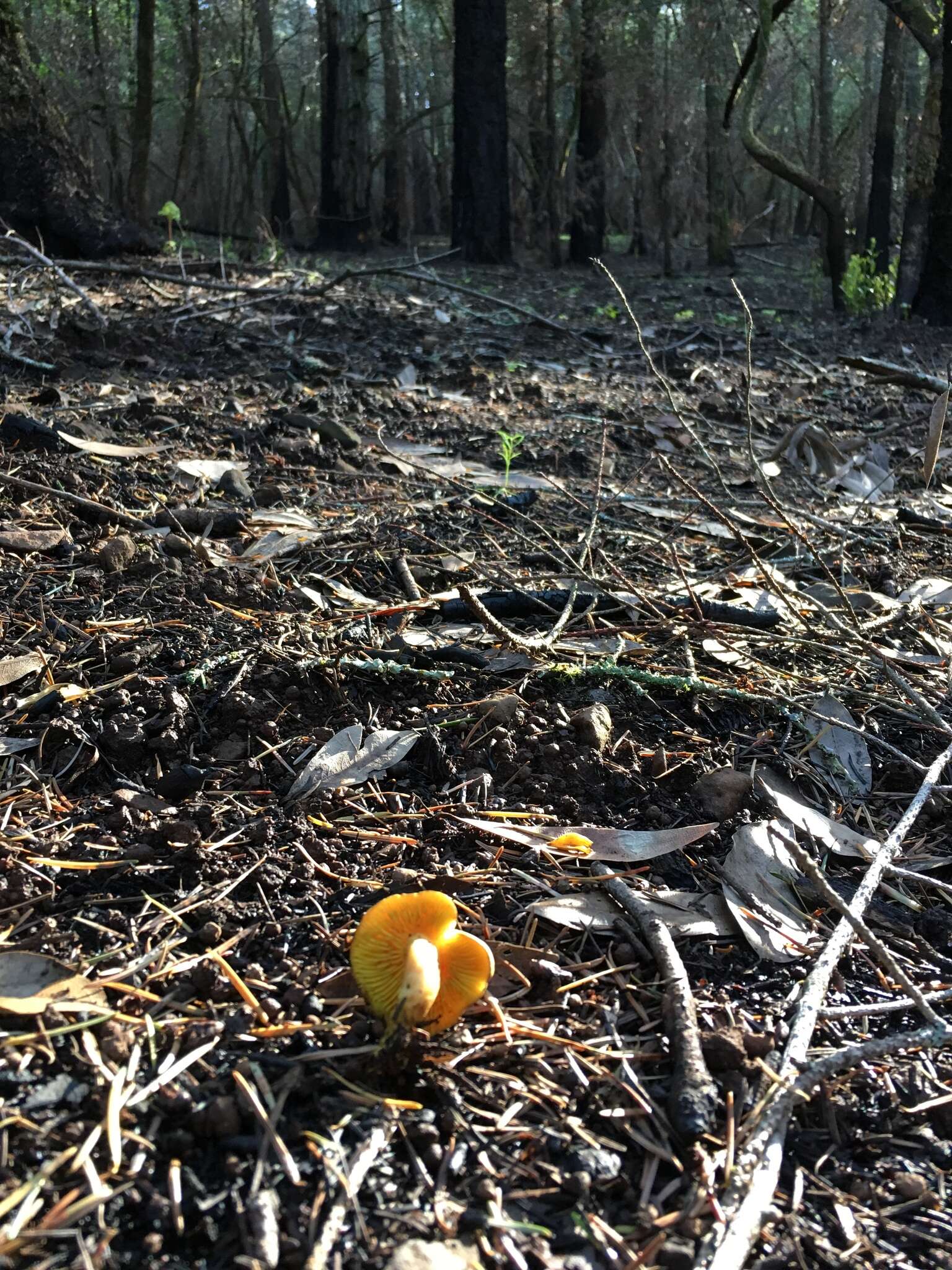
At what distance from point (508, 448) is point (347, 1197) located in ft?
8.67

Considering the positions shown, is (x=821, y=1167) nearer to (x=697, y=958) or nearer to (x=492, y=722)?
(x=697, y=958)

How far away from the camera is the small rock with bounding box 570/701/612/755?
1.98 m

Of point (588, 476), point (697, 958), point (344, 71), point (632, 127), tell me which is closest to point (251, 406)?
point (588, 476)

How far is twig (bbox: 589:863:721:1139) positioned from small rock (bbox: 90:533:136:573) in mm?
1577

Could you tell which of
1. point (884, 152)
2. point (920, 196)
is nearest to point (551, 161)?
point (884, 152)

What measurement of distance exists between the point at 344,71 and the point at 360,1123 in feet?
50.3

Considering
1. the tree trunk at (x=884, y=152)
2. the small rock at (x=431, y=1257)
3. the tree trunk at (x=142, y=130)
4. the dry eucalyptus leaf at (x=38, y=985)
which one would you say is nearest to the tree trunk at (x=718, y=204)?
the tree trunk at (x=884, y=152)

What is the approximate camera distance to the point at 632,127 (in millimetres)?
18609

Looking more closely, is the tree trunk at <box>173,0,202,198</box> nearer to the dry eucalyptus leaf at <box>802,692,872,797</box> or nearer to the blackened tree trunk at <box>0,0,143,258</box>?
the blackened tree trunk at <box>0,0,143,258</box>

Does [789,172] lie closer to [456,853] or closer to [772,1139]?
[456,853]

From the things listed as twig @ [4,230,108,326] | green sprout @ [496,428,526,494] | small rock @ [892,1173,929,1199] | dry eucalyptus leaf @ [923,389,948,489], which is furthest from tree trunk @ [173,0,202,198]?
small rock @ [892,1173,929,1199]

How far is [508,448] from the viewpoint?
3.42 meters

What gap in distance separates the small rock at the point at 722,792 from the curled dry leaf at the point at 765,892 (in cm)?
6

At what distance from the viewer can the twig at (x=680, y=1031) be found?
1214 mm
